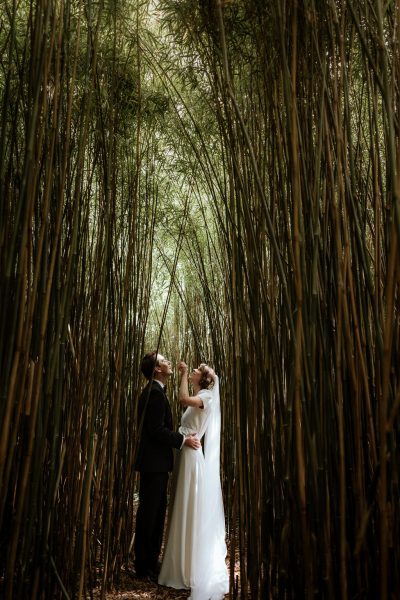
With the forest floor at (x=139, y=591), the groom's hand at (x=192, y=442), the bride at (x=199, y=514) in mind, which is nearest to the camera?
the forest floor at (x=139, y=591)

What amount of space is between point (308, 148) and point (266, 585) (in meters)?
1.27

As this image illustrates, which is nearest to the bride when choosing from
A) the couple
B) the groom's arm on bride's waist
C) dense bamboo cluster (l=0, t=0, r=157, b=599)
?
the couple

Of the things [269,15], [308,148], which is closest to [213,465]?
[308,148]

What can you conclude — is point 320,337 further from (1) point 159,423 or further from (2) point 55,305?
(1) point 159,423

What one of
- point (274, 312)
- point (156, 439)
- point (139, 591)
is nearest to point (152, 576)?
point (139, 591)

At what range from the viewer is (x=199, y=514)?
2.64 meters

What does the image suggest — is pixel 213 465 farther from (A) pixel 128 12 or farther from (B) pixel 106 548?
(A) pixel 128 12

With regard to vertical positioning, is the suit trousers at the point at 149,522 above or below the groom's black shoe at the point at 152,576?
above

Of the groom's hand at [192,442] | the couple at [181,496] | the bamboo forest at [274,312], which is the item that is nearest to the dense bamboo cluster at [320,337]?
the bamboo forest at [274,312]

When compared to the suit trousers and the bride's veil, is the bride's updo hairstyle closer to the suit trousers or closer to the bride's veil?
the bride's veil

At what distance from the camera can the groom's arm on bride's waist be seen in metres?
2.67

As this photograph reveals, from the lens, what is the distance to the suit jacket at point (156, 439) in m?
2.68

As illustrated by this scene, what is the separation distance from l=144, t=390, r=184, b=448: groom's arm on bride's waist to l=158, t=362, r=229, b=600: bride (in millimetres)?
108

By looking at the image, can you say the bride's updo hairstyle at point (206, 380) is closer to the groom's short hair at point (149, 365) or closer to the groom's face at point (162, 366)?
the groom's face at point (162, 366)
